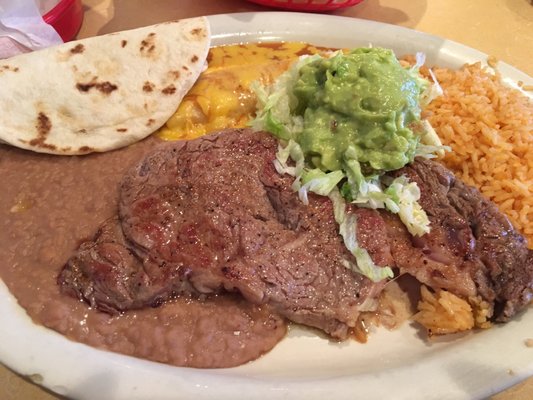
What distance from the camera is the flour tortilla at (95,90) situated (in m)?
2.54

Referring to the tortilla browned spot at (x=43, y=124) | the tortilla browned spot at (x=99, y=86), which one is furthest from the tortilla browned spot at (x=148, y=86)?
the tortilla browned spot at (x=43, y=124)

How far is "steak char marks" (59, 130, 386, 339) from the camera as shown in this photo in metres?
1.98

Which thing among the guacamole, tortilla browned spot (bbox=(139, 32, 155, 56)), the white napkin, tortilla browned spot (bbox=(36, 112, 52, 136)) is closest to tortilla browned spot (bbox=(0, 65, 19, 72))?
tortilla browned spot (bbox=(36, 112, 52, 136))

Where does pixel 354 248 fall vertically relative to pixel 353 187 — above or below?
below

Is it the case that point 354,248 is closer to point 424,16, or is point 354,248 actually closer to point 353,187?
point 353,187

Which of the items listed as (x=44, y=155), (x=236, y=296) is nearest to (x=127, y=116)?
(x=44, y=155)

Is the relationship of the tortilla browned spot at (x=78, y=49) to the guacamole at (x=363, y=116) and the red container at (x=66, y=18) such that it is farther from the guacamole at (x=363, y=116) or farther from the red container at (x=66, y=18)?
the guacamole at (x=363, y=116)

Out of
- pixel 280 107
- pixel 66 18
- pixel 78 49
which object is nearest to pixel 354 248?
pixel 280 107

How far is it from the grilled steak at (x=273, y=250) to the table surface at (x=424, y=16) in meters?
1.93

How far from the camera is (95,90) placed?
2.62 meters

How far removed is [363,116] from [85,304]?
1433mm

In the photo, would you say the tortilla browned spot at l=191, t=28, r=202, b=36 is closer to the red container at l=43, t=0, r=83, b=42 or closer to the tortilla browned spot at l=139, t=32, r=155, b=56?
the tortilla browned spot at l=139, t=32, r=155, b=56

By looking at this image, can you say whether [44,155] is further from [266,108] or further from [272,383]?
[272,383]

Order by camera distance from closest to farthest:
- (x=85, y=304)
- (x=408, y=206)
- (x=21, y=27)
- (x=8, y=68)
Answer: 1. (x=85, y=304)
2. (x=408, y=206)
3. (x=8, y=68)
4. (x=21, y=27)
